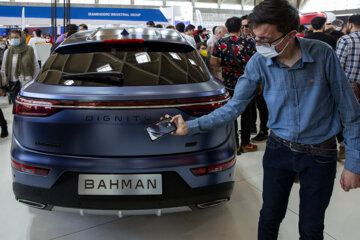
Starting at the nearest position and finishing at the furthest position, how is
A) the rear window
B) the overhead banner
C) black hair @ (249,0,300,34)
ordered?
black hair @ (249,0,300,34) → the rear window → the overhead banner

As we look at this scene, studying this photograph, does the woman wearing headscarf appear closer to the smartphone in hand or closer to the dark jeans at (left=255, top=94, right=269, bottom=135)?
the dark jeans at (left=255, top=94, right=269, bottom=135)

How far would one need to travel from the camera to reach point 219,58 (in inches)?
146

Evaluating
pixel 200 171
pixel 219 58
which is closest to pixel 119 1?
pixel 219 58

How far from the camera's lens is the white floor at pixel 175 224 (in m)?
2.21

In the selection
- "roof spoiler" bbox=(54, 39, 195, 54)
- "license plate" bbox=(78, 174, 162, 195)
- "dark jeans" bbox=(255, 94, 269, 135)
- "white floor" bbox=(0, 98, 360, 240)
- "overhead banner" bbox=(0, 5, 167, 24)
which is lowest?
"white floor" bbox=(0, 98, 360, 240)

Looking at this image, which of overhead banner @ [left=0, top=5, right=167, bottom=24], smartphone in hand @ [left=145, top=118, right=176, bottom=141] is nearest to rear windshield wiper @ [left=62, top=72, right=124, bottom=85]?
smartphone in hand @ [left=145, top=118, right=176, bottom=141]

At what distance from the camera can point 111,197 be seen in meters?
1.76

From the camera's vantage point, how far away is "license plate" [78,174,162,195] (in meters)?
1.74

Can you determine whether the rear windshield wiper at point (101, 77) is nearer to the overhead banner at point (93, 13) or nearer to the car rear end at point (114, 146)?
the car rear end at point (114, 146)

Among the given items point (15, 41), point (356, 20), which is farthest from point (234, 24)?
point (15, 41)

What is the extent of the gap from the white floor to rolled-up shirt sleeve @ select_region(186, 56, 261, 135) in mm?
1007

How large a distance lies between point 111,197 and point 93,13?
72.6ft

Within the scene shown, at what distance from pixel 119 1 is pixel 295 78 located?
34.4m

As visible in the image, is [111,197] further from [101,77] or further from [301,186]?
[301,186]
